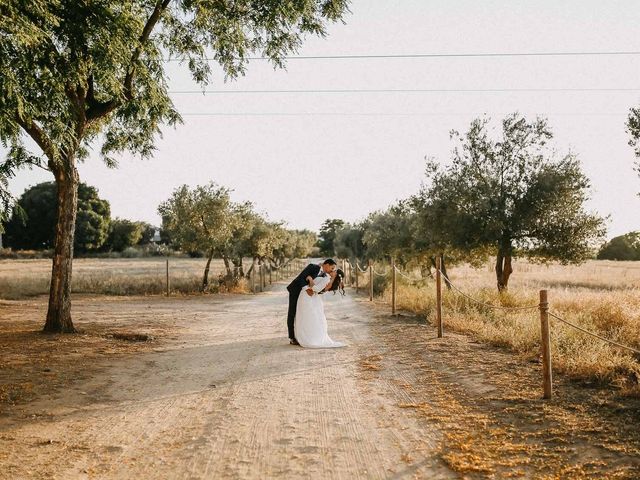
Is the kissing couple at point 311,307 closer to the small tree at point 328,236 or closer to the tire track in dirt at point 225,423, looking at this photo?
the tire track in dirt at point 225,423

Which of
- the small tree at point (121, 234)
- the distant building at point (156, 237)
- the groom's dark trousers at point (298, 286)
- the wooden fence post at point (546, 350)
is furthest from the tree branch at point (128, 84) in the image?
the distant building at point (156, 237)

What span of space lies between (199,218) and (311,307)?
1737 centimetres

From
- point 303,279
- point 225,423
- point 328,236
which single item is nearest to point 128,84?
point 303,279

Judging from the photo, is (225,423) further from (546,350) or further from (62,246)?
(62,246)

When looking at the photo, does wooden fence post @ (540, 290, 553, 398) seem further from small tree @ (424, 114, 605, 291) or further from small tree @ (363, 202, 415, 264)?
small tree @ (363, 202, 415, 264)

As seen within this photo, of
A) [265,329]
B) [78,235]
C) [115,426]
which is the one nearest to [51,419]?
[115,426]

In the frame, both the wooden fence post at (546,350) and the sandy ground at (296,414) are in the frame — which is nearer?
the sandy ground at (296,414)

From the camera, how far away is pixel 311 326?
420 inches

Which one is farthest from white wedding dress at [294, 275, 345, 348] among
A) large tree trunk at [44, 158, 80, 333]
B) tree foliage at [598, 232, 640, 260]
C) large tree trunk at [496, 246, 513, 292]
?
tree foliage at [598, 232, 640, 260]

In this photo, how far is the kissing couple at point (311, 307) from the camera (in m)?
10.6

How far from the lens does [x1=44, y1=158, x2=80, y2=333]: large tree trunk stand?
11.3m

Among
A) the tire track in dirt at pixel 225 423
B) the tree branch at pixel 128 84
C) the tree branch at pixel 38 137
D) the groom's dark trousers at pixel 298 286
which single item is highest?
the tree branch at pixel 128 84

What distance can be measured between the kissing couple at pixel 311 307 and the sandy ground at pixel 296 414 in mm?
471

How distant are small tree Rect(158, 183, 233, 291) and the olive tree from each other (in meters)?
11.9
